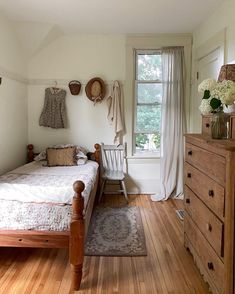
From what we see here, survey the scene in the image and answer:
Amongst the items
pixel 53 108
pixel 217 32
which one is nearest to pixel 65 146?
pixel 53 108

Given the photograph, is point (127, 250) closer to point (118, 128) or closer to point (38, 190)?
point (38, 190)

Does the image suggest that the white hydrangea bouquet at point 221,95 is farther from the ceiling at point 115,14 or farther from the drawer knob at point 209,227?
the ceiling at point 115,14

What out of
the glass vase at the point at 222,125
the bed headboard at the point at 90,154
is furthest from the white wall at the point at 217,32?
the bed headboard at the point at 90,154

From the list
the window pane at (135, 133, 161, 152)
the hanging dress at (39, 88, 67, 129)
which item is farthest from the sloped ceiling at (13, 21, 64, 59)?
the window pane at (135, 133, 161, 152)

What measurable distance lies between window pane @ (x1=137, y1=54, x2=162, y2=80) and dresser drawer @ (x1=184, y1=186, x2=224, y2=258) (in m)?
2.40

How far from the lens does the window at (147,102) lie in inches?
182

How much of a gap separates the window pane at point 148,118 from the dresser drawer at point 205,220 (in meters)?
2.08

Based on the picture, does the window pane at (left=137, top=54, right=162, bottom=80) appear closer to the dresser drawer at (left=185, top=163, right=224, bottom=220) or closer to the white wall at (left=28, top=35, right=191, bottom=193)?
the white wall at (left=28, top=35, right=191, bottom=193)

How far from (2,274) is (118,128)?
2.72 m

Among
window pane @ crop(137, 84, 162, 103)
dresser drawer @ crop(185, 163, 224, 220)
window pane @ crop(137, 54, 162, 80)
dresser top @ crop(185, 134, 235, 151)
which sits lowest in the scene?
dresser drawer @ crop(185, 163, 224, 220)

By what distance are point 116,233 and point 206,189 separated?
4.66 ft

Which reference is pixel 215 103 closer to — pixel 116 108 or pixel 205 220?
pixel 205 220

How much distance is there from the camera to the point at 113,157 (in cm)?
468

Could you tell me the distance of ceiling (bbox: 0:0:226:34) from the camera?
3.17m
